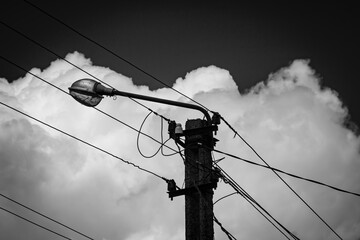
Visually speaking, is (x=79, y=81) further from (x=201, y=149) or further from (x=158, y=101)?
(x=201, y=149)

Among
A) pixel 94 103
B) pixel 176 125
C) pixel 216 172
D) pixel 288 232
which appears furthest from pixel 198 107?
pixel 288 232

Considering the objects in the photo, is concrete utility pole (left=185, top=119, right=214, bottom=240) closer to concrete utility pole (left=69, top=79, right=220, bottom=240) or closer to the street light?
concrete utility pole (left=69, top=79, right=220, bottom=240)

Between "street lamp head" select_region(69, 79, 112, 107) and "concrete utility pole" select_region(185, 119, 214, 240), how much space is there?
1.86 metres

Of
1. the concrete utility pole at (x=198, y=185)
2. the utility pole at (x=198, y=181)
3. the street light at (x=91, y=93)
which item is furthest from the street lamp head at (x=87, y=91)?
the concrete utility pole at (x=198, y=185)

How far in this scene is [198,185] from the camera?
26.5ft

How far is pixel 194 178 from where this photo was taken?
26.8 ft

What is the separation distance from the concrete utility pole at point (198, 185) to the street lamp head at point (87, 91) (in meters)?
1.86

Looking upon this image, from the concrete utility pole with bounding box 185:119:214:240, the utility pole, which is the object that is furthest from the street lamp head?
→ the concrete utility pole with bounding box 185:119:214:240

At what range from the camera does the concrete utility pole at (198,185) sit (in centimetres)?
775

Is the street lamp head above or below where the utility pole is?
above

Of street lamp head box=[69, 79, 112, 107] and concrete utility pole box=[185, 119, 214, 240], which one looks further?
concrete utility pole box=[185, 119, 214, 240]

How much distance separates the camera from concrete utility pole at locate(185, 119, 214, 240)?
25.4ft

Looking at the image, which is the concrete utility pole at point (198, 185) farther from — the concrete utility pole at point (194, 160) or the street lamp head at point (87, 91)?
the street lamp head at point (87, 91)

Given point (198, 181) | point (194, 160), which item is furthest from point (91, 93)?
point (198, 181)
